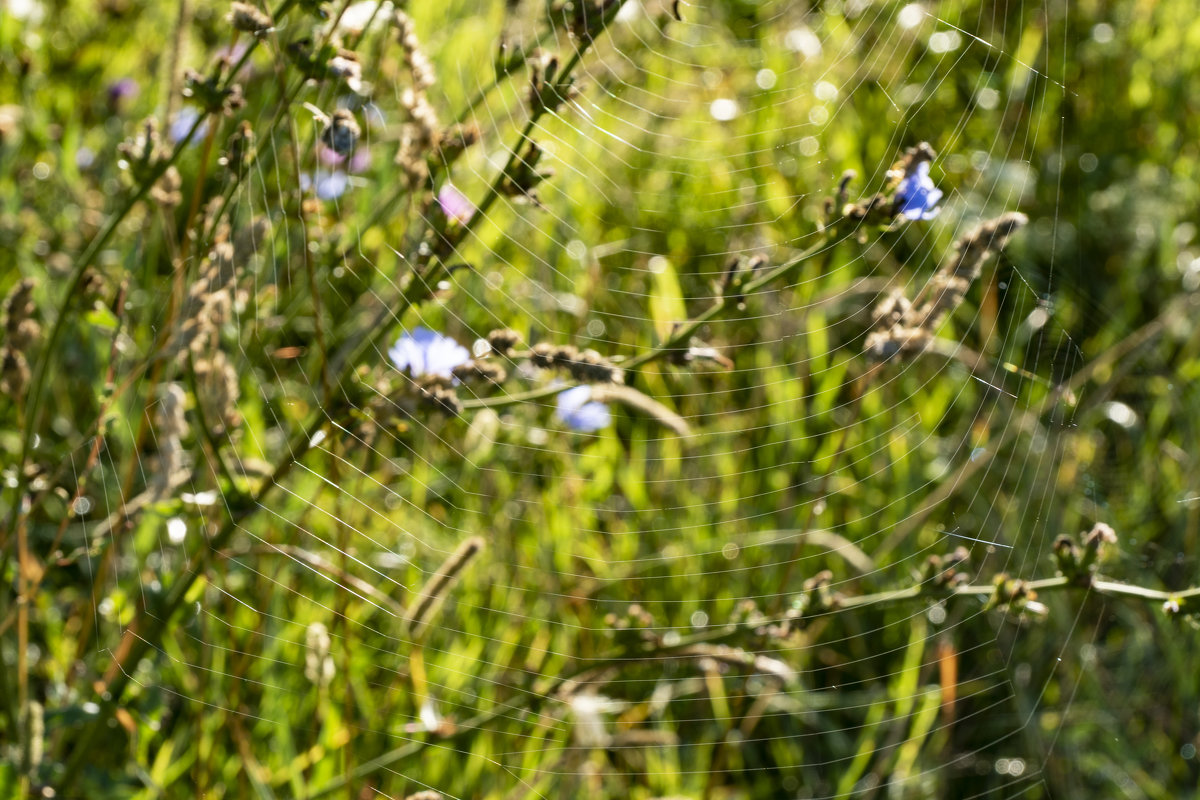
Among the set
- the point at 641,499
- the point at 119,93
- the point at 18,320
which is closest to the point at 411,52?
the point at 18,320

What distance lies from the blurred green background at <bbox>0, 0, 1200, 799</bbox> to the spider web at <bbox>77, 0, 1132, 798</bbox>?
11 millimetres

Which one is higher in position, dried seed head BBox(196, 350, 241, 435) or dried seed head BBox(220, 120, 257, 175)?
dried seed head BBox(220, 120, 257, 175)

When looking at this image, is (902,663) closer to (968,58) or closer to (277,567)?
(277,567)

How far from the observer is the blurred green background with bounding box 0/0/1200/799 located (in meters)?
1.26

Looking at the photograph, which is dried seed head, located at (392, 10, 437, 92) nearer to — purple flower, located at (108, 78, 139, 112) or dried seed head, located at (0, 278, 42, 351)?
dried seed head, located at (0, 278, 42, 351)

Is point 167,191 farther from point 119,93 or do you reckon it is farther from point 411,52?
point 119,93

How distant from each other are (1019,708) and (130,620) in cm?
131

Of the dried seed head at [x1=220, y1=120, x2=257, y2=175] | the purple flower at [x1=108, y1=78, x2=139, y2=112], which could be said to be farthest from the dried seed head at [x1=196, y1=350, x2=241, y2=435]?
the purple flower at [x1=108, y1=78, x2=139, y2=112]

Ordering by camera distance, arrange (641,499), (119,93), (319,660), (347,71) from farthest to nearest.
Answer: (119,93)
(641,499)
(319,660)
(347,71)

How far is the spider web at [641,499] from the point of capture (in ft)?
4.07

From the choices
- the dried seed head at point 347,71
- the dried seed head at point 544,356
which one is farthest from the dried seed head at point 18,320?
the dried seed head at point 544,356

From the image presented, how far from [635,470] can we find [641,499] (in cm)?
9

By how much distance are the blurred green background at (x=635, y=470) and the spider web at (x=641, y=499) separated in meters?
0.01

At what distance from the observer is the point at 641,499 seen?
1921 millimetres
